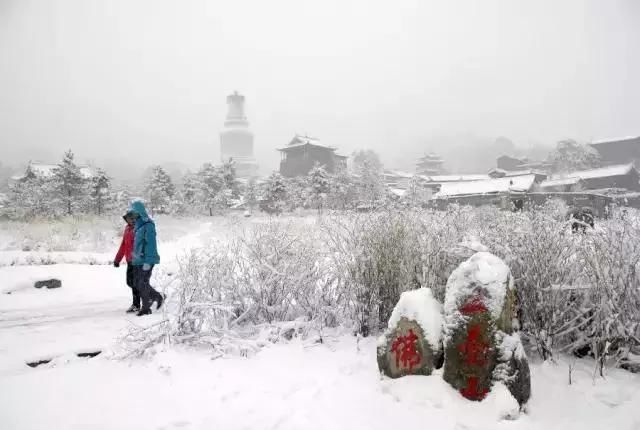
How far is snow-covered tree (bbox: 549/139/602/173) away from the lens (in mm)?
41281

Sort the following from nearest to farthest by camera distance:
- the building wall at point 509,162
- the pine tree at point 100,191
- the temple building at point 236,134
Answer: the pine tree at point 100,191, the building wall at point 509,162, the temple building at point 236,134

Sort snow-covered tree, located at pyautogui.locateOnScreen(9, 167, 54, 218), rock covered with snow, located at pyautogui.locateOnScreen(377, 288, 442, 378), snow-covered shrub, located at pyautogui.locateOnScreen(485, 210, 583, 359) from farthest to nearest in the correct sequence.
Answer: snow-covered tree, located at pyautogui.locateOnScreen(9, 167, 54, 218), snow-covered shrub, located at pyautogui.locateOnScreen(485, 210, 583, 359), rock covered with snow, located at pyautogui.locateOnScreen(377, 288, 442, 378)

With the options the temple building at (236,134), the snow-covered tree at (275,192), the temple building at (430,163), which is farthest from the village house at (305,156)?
the temple building at (236,134)

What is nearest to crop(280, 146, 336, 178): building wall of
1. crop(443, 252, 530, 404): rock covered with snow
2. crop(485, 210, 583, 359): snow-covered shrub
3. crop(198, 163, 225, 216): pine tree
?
crop(198, 163, 225, 216): pine tree

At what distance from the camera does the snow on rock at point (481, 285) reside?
2752 mm

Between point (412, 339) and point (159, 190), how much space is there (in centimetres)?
3230

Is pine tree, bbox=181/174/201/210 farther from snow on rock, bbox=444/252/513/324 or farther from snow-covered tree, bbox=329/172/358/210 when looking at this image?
snow on rock, bbox=444/252/513/324

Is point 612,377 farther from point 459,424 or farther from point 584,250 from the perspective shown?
point 459,424

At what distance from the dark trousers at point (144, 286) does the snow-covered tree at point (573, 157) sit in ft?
157

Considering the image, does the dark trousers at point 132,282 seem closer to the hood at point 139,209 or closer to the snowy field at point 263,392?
the hood at point 139,209

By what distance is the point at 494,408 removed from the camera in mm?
2598

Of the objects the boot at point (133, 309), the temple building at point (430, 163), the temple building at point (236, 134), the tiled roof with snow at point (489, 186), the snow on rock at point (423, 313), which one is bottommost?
the boot at point (133, 309)

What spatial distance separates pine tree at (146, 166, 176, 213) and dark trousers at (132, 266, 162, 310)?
90.8 ft

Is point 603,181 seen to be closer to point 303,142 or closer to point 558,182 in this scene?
point 558,182
